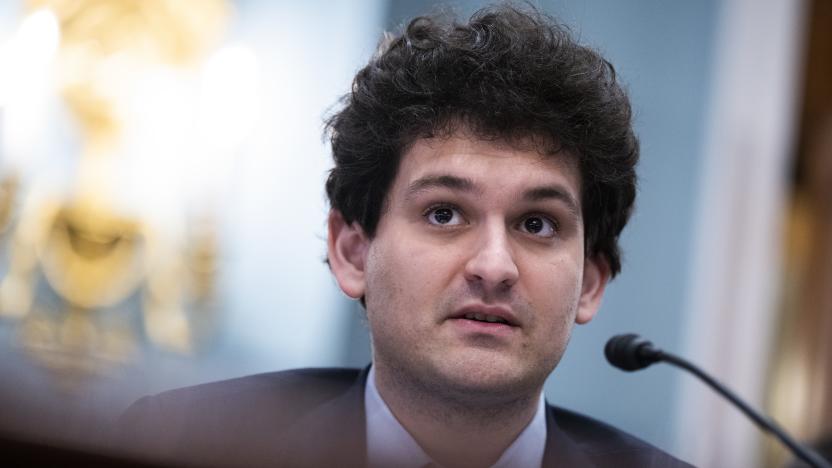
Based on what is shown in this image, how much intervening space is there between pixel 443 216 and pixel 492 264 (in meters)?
0.09

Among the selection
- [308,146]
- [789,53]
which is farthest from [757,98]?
Answer: [308,146]

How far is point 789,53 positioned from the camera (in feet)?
14.7

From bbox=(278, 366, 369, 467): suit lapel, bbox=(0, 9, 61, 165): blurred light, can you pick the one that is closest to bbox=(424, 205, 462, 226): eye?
bbox=(278, 366, 369, 467): suit lapel

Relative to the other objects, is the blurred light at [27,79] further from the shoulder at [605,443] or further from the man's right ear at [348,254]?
the shoulder at [605,443]

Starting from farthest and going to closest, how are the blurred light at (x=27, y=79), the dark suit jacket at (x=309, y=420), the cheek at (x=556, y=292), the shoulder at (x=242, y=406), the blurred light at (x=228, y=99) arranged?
1. the blurred light at (x=228, y=99)
2. the blurred light at (x=27, y=79)
3. the cheek at (x=556, y=292)
4. the dark suit jacket at (x=309, y=420)
5. the shoulder at (x=242, y=406)

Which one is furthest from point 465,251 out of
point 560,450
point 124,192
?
point 124,192

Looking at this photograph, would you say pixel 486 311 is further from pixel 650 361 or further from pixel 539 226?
pixel 650 361

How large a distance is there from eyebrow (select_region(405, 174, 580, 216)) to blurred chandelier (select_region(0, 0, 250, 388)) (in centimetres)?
143

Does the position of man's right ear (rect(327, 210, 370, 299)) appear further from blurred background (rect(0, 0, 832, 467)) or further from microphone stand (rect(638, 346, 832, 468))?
blurred background (rect(0, 0, 832, 467))

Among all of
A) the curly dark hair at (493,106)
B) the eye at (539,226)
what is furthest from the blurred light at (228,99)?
the eye at (539,226)

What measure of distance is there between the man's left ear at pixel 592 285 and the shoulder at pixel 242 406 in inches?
10.3

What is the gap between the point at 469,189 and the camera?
1.10 m

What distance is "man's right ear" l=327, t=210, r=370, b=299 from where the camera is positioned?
4.00 feet

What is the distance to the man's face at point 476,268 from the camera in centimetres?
106
